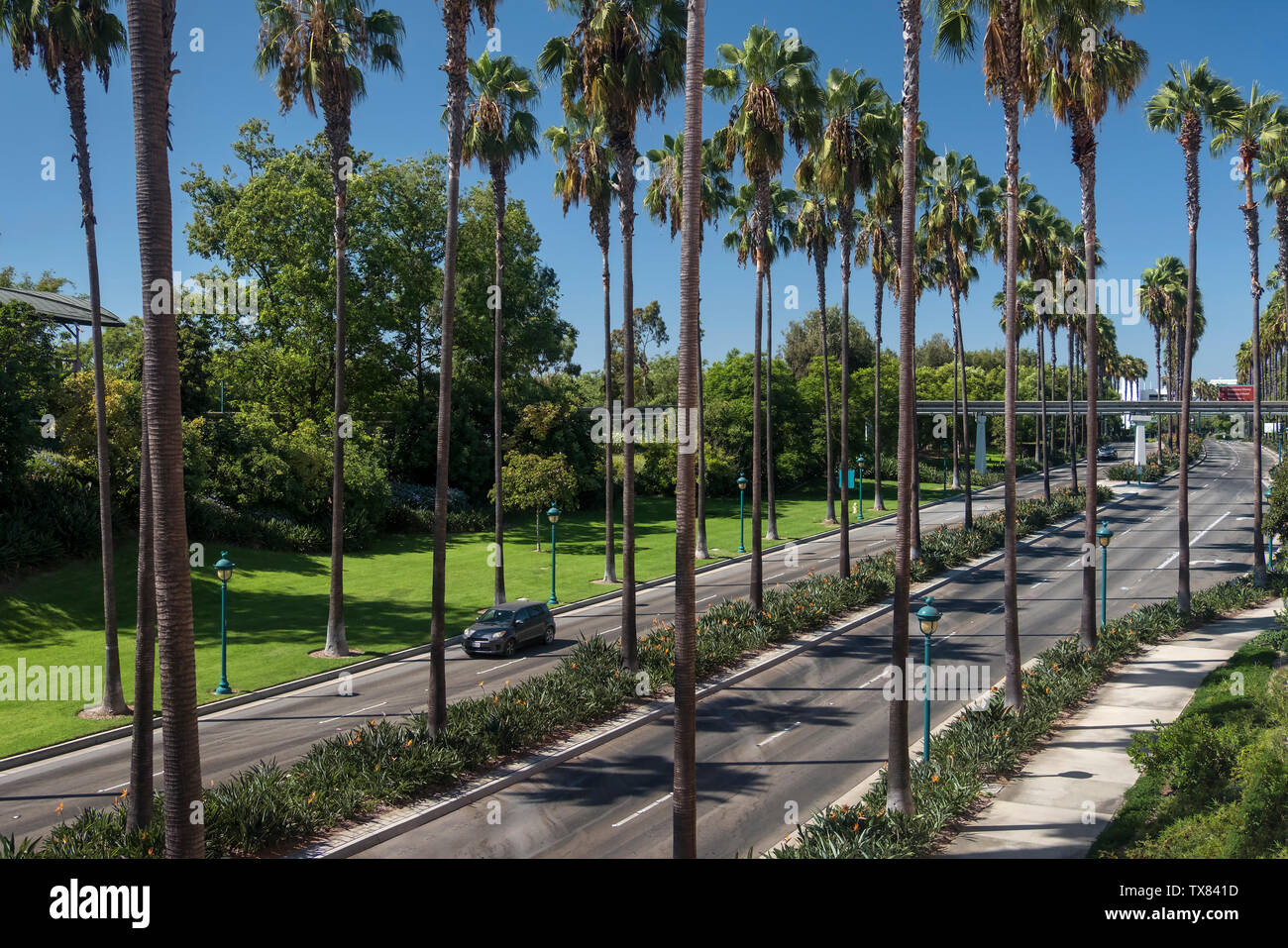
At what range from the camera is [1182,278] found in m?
57.3

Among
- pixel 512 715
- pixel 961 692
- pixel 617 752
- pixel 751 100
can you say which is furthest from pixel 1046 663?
pixel 751 100

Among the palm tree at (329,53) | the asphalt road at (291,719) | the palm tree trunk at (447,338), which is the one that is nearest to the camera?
the asphalt road at (291,719)

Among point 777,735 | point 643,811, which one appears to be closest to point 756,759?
point 777,735

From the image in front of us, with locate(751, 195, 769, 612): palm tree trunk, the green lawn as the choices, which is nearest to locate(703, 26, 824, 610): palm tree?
locate(751, 195, 769, 612): palm tree trunk

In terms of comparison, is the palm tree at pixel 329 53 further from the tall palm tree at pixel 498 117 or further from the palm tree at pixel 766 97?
the palm tree at pixel 766 97

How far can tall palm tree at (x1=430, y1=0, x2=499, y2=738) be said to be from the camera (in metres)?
18.0

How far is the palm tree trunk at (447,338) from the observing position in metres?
18.0

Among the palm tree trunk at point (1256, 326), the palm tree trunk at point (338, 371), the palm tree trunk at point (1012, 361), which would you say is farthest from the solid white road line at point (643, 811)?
the palm tree trunk at point (1256, 326)

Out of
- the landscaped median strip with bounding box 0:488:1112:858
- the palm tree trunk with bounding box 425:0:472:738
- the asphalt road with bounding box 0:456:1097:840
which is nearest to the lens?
the landscaped median strip with bounding box 0:488:1112:858

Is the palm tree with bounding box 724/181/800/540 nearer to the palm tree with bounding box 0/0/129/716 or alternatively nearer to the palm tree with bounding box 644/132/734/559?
the palm tree with bounding box 644/132/734/559

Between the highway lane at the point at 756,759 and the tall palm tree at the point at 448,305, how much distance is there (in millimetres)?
2698

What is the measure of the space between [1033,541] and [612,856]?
41.1 m

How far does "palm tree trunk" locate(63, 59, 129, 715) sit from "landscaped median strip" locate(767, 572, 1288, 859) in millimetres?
17008

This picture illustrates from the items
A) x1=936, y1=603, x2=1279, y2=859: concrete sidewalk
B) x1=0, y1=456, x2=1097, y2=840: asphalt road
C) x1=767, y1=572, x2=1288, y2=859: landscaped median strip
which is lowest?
x1=936, y1=603, x2=1279, y2=859: concrete sidewalk
